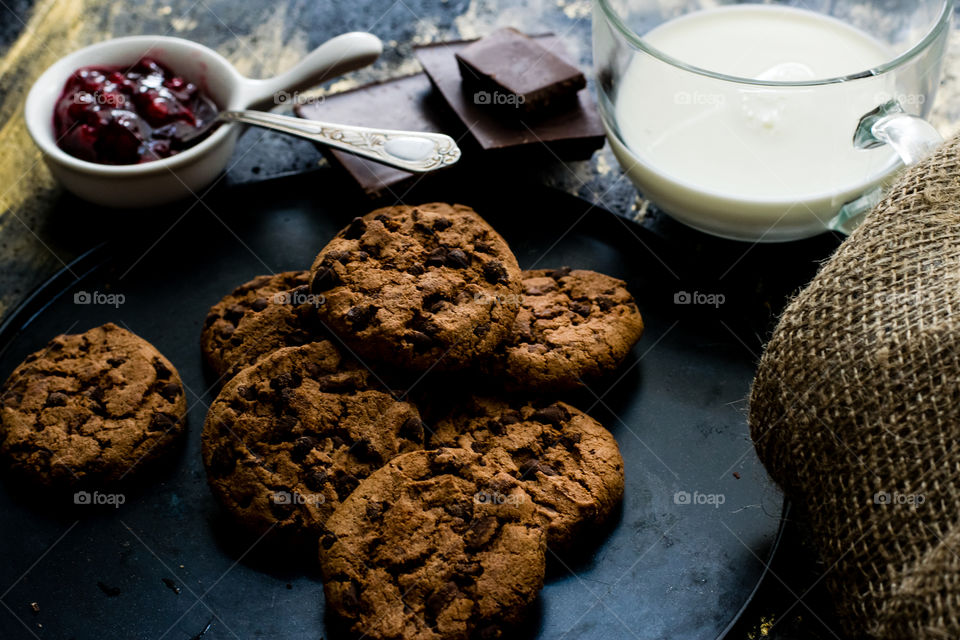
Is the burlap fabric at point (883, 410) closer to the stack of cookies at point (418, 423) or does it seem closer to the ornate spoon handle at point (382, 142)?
the stack of cookies at point (418, 423)

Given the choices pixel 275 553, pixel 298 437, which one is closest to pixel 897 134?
pixel 298 437

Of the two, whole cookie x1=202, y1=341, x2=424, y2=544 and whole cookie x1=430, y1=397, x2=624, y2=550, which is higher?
whole cookie x1=202, y1=341, x2=424, y2=544

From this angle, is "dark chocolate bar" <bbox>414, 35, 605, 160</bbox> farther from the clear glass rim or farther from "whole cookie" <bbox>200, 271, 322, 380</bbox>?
"whole cookie" <bbox>200, 271, 322, 380</bbox>

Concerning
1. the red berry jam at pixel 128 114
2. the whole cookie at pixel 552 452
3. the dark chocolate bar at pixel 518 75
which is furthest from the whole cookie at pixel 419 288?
the red berry jam at pixel 128 114

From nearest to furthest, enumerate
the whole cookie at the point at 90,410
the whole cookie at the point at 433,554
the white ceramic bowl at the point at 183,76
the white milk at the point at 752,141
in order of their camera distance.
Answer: the whole cookie at the point at 433,554 → the whole cookie at the point at 90,410 → the white milk at the point at 752,141 → the white ceramic bowl at the point at 183,76

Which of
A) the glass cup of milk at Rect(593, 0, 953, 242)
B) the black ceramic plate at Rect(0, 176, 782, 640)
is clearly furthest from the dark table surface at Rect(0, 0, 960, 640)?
the glass cup of milk at Rect(593, 0, 953, 242)
